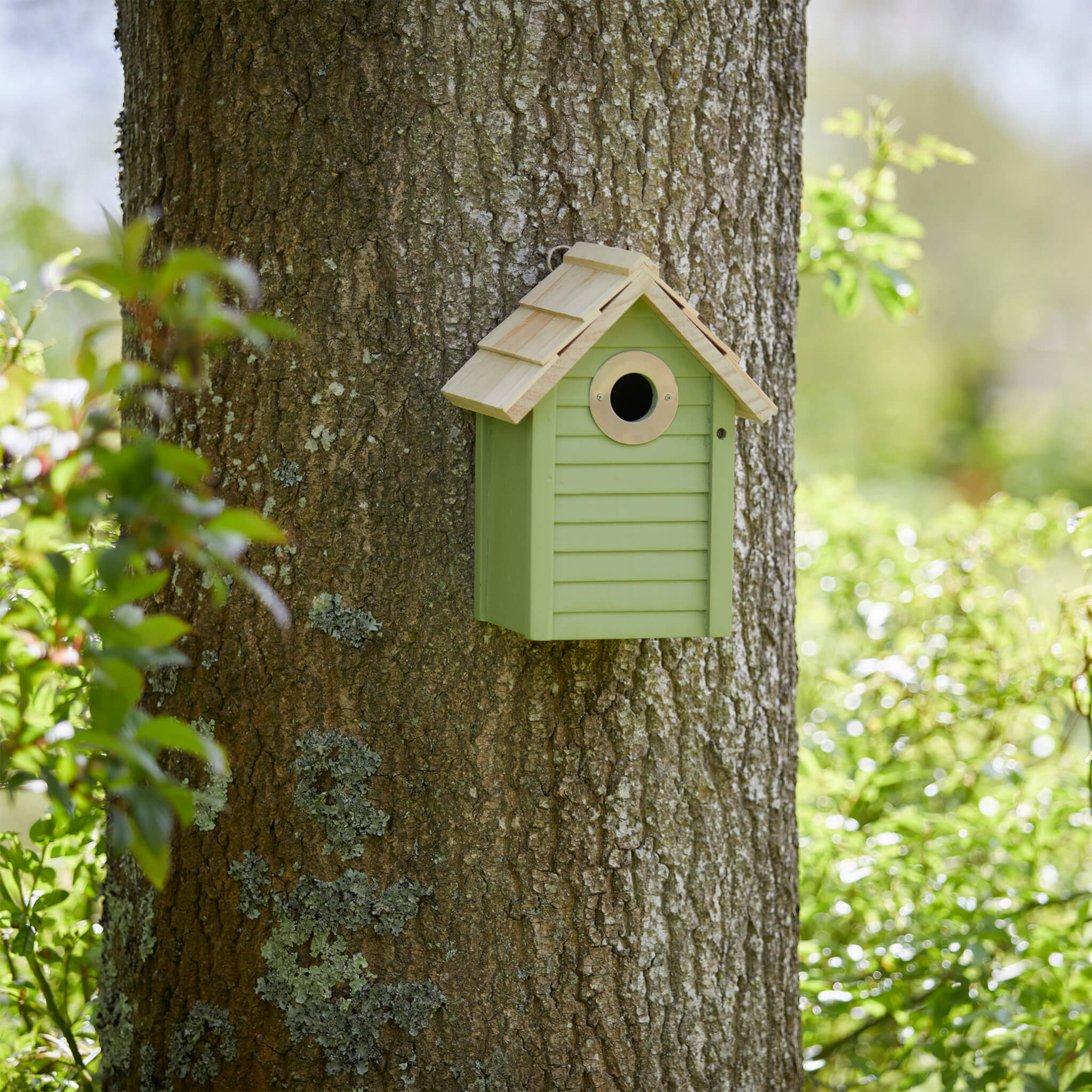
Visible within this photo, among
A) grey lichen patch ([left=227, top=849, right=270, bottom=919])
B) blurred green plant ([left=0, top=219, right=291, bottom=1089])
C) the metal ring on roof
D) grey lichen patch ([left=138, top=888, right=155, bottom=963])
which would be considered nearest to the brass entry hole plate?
the metal ring on roof

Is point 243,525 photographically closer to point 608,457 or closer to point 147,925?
point 608,457

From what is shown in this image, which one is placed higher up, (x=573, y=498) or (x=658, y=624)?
(x=573, y=498)

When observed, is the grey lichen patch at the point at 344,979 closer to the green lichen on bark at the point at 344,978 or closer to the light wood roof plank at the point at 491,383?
the green lichen on bark at the point at 344,978

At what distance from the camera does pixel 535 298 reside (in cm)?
136

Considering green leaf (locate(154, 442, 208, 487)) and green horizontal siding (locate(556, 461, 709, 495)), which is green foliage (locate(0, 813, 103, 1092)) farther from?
green leaf (locate(154, 442, 208, 487))

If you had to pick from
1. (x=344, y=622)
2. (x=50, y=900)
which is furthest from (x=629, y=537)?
(x=50, y=900)

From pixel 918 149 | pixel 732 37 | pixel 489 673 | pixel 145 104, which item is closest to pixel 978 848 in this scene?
pixel 489 673

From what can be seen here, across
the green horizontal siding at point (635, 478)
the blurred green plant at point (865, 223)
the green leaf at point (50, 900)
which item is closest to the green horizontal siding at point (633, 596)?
the green horizontal siding at point (635, 478)

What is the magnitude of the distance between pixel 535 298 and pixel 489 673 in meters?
0.51

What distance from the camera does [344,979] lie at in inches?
55.4

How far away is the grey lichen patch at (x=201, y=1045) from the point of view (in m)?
1.45

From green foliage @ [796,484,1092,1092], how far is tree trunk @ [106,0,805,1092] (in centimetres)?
66

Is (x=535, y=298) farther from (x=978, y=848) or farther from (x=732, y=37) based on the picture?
(x=978, y=848)

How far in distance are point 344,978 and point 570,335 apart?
914 millimetres
